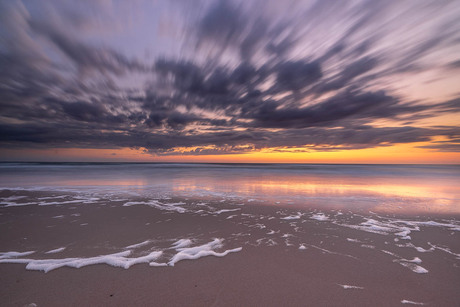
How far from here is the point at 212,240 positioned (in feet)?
17.4

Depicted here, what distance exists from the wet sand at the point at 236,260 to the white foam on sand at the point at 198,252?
0.05 metres

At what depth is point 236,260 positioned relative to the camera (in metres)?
4.24

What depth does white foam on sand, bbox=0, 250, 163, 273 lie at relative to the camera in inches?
→ 151

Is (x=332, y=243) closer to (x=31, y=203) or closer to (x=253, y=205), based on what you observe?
(x=253, y=205)

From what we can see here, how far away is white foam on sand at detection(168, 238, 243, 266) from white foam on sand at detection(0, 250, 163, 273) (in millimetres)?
468

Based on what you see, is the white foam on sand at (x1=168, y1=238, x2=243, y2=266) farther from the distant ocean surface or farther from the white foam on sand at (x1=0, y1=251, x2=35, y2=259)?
the distant ocean surface

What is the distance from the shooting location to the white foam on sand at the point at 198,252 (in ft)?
14.1

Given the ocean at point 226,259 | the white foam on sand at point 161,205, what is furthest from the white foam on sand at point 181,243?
the white foam on sand at point 161,205

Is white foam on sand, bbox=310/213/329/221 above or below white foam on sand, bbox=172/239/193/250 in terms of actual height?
above

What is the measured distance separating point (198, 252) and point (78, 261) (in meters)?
2.33

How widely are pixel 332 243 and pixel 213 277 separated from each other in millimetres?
3200

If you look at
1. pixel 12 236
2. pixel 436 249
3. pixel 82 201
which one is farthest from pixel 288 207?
pixel 82 201

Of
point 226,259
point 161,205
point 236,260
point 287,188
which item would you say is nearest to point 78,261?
point 226,259

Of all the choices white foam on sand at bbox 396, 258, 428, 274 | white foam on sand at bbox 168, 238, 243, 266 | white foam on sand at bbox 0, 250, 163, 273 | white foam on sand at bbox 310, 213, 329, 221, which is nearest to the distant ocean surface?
white foam on sand at bbox 310, 213, 329, 221
